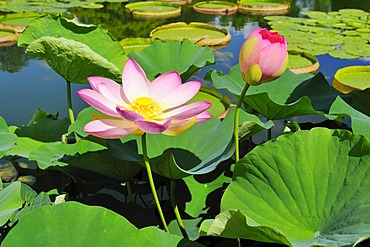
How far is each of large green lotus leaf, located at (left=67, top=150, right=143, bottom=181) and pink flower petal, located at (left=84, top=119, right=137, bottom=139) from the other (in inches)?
9.1

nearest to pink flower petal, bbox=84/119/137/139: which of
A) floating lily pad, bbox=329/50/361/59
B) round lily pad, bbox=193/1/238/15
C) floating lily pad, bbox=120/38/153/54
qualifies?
floating lily pad, bbox=120/38/153/54

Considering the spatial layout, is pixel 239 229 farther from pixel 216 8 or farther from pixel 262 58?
pixel 216 8

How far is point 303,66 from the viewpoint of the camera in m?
3.50

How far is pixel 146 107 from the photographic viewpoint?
2.64 feet

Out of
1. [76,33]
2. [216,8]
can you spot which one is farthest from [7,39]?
[76,33]

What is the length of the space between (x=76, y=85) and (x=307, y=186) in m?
2.53

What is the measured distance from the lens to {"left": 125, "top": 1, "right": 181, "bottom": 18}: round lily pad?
18.3 ft

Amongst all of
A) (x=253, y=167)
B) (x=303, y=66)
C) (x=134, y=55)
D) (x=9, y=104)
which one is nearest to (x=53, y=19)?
(x=134, y=55)

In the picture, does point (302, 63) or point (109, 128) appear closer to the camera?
point (109, 128)

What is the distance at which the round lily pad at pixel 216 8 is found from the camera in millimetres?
5809

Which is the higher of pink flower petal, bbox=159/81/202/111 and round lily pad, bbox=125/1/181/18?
pink flower petal, bbox=159/81/202/111

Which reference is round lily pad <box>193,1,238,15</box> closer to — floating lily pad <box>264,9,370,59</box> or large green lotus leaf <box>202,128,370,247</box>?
floating lily pad <box>264,9,370,59</box>

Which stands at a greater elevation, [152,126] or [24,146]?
[152,126]

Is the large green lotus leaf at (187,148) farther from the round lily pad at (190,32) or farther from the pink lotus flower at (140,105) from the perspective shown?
the round lily pad at (190,32)
